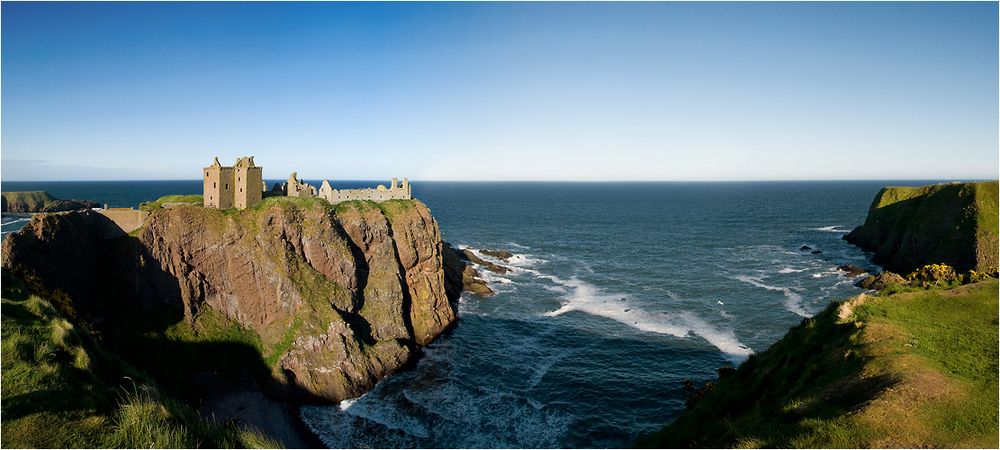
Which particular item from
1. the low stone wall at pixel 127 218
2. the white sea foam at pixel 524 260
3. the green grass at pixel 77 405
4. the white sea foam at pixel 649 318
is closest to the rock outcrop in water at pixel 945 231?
Answer: the white sea foam at pixel 649 318

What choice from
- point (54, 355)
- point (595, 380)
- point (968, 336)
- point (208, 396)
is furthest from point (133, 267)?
point (968, 336)

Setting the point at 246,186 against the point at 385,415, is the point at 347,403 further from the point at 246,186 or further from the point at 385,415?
the point at 246,186

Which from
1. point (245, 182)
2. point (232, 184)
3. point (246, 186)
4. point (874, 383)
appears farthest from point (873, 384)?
point (232, 184)

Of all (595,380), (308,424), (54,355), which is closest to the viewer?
(54,355)

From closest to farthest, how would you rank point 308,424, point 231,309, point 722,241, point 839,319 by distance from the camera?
point 839,319 < point 308,424 < point 231,309 < point 722,241

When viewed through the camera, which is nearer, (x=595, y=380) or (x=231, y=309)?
(x=595, y=380)

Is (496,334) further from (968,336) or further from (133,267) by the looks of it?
(968,336)
